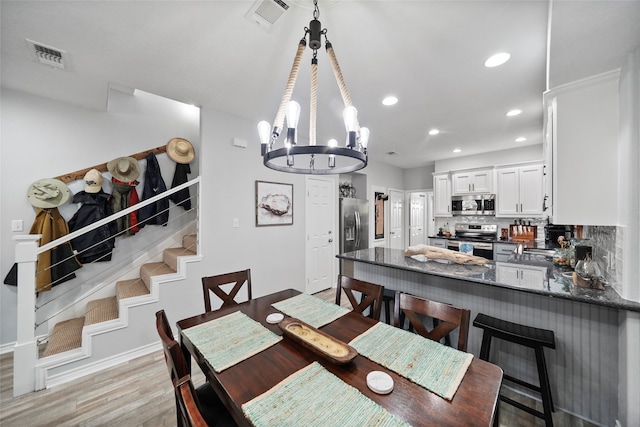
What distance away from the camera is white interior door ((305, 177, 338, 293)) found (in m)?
3.96

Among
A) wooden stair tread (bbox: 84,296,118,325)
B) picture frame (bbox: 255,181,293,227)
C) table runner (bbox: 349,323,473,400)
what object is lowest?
wooden stair tread (bbox: 84,296,118,325)

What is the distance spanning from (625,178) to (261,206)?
3136 millimetres

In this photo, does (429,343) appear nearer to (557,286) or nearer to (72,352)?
(557,286)

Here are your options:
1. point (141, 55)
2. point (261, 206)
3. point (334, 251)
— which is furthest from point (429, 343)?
point (334, 251)

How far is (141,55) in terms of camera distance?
→ 1897 millimetres

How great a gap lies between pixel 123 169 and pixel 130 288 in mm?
1333

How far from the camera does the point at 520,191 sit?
4.36 m

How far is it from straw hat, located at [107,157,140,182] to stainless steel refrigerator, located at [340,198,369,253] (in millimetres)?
3084

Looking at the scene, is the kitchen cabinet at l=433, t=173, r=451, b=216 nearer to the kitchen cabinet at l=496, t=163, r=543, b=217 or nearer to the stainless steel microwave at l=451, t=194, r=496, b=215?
the stainless steel microwave at l=451, t=194, r=496, b=215

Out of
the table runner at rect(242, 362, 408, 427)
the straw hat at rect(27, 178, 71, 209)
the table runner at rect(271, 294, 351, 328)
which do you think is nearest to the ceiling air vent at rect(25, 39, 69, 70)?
the straw hat at rect(27, 178, 71, 209)

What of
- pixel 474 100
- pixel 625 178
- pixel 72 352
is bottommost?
pixel 72 352

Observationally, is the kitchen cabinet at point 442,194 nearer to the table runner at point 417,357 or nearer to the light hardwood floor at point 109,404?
the light hardwood floor at point 109,404

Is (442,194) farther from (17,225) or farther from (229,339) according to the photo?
(17,225)

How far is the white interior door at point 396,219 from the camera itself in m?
5.84
